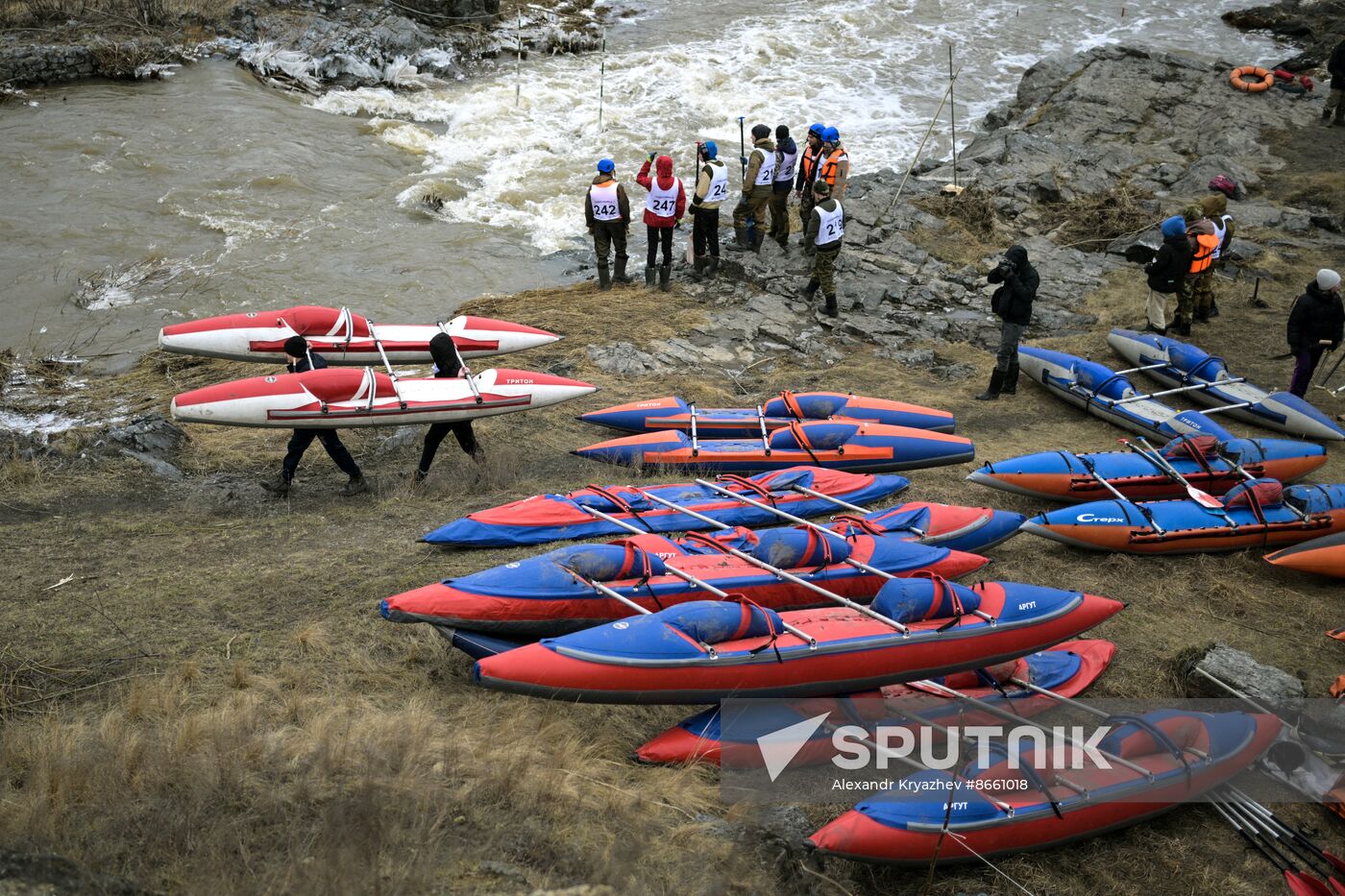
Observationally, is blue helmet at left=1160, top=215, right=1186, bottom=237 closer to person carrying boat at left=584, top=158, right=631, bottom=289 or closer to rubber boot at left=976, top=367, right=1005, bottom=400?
rubber boot at left=976, top=367, right=1005, bottom=400

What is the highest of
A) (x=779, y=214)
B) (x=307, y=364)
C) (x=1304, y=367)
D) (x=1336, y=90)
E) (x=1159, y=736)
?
(x=1336, y=90)

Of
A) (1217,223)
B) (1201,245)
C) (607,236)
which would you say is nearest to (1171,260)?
(1201,245)

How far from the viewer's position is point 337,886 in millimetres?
3838

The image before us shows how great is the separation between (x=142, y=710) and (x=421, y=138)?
14.7 m

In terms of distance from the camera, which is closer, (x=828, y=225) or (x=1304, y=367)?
(x=1304, y=367)

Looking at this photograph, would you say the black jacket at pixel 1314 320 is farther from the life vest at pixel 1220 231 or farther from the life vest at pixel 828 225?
the life vest at pixel 828 225

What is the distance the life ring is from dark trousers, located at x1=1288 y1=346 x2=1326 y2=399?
10.3m

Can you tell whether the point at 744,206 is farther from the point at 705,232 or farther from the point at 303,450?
the point at 303,450

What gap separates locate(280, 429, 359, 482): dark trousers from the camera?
302 inches

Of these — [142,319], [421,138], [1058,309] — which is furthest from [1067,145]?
[142,319]

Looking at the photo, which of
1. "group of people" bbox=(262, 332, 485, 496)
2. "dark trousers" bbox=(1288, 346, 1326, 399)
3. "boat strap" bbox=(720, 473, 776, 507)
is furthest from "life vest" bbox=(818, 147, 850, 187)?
"group of people" bbox=(262, 332, 485, 496)

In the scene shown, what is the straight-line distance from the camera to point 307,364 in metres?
8.16

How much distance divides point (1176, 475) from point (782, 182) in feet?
19.7

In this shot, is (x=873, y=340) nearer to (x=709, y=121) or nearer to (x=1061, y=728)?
(x=1061, y=728)
